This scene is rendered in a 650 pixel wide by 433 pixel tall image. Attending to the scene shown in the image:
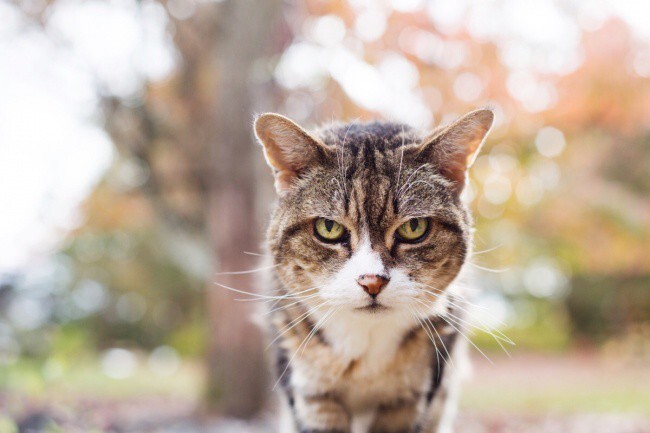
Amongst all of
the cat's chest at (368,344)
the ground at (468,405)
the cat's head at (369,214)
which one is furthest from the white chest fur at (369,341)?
the ground at (468,405)

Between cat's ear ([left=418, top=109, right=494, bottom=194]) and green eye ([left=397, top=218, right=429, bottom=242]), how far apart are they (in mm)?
233

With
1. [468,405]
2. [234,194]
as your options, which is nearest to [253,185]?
[234,194]

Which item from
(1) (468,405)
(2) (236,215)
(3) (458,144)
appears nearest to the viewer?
(3) (458,144)

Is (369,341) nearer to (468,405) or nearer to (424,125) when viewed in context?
(424,125)

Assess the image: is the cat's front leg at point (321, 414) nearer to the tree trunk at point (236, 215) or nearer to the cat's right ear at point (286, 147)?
the cat's right ear at point (286, 147)

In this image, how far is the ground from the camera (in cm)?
304

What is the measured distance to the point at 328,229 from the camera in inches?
82.2

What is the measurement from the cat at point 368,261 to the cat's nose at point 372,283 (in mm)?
56

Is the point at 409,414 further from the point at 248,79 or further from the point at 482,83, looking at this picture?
the point at 482,83

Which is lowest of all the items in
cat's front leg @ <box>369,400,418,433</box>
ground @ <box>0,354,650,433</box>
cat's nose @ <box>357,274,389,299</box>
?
ground @ <box>0,354,650,433</box>

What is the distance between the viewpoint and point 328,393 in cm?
213

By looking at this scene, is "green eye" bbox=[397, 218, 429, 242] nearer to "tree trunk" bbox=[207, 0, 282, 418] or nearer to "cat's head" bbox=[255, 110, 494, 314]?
"cat's head" bbox=[255, 110, 494, 314]

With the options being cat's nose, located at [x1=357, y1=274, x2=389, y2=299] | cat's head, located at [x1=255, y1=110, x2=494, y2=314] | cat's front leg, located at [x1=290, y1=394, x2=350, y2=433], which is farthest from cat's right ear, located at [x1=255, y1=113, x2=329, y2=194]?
cat's front leg, located at [x1=290, y1=394, x2=350, y2=433]

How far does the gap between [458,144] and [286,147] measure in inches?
24.2
